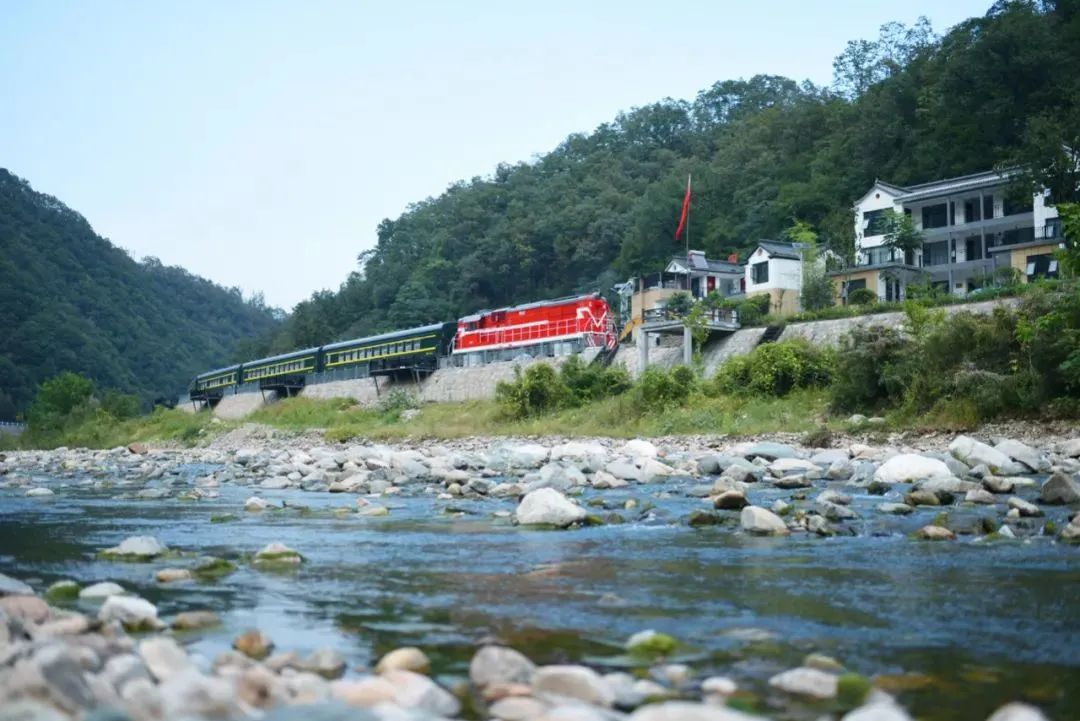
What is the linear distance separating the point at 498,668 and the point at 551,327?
3755cm

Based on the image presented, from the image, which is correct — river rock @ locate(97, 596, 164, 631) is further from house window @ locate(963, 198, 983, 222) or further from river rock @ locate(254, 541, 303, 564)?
house window @ locate(963, 198, 983, 222)

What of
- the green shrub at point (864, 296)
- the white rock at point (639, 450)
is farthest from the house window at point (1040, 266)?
the white rock at point (639, 450)

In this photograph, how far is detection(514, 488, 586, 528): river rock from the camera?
8.97 meters

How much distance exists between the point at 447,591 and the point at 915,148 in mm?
47476

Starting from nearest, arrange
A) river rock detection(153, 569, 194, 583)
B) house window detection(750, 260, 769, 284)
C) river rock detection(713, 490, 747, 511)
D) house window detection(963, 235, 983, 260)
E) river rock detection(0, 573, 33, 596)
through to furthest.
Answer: river rock detection(0, 573, 33, 596) → river rock detection(153, 569, 194, 583) → river rock detection(713, 490, 747, 511) → house window detection(963, 235, 983, 260) → house window detection(750, 260, 769, 284)

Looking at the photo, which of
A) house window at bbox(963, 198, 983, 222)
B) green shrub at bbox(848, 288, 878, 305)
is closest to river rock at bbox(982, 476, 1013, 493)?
green shrub at bbox(848, 288, 878, 305)

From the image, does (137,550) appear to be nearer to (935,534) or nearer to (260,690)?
(260,690)

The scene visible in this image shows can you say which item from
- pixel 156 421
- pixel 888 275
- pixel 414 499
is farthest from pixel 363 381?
pixel 414 499

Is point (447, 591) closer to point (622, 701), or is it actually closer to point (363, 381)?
point (622, 701)

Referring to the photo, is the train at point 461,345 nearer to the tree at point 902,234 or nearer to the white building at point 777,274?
the white building at point 777,274

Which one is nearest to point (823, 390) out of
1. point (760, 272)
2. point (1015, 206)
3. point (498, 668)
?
point (760, 272)

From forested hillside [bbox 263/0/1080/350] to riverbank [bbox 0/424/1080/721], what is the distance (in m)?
33.0

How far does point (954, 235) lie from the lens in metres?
41.9

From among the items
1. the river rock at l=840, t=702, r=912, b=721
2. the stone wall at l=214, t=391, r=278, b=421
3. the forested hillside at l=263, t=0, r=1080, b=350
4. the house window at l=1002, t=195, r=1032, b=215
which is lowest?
the stone wall at l=214, t=391, r=278, b=421
